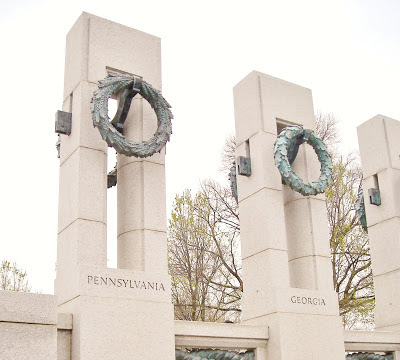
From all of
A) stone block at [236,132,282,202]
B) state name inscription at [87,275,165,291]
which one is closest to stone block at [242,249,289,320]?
stone block at [236,132,282,202]

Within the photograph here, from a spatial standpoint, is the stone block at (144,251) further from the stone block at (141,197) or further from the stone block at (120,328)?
the stone block at (120,328)

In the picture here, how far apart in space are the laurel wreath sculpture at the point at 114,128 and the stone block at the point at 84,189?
0.41 metres

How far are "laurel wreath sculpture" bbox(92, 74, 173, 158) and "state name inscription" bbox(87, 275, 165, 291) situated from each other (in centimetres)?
205

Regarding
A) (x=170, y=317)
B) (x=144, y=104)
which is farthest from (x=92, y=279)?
(x=144, y=104)

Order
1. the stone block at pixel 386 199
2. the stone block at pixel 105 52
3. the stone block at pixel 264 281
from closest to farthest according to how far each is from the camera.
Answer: the stone block at pixel 105 52 < the stone block at pixel 264 281 < the stone block at pixel 386 199

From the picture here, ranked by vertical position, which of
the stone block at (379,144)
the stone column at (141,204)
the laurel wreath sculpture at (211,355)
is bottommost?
the laurel wreath sculpture at (211,355)

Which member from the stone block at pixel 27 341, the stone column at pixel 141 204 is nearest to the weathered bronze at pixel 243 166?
the stone column at pixel 141 204

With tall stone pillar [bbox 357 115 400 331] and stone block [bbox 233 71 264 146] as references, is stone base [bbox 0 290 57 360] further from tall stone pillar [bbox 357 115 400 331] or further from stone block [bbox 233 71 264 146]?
tall stone pillar [bbox 357 115 400 331]

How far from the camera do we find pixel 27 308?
8.30 metres

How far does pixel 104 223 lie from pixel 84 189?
0.61 metres

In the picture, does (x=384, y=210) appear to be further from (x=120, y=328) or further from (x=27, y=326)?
(x=27, y=326)

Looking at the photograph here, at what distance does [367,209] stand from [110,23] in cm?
749

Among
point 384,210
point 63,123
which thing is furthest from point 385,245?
point 63,123

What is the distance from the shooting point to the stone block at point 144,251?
33.2 ft
